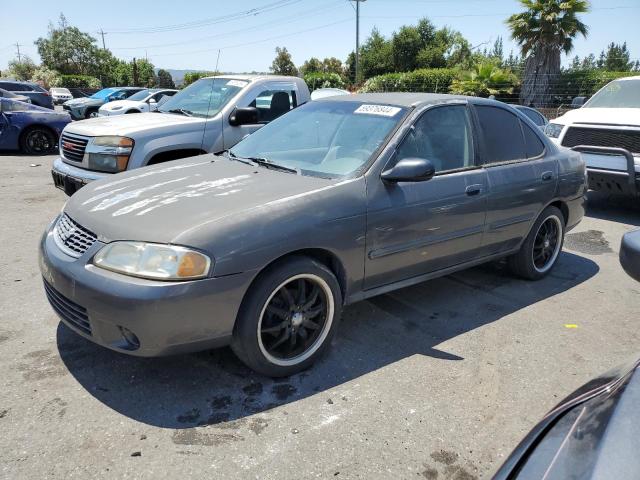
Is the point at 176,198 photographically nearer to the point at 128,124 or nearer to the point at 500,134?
the point at 500,134

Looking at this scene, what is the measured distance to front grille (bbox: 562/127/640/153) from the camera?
6766 mm

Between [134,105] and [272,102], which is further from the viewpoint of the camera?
[134,105]

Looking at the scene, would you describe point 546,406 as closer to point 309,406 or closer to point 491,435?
point 491,435

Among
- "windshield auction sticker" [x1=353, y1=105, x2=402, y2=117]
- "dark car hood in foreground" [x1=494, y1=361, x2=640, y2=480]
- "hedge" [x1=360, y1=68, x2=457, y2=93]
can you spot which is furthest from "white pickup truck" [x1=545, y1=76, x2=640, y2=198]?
"hedge" [x1=360, y1=68, x2=457, y2=93]

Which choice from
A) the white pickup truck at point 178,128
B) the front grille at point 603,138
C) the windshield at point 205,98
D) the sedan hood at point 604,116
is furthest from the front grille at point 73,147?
the sedan hood at point 604,116

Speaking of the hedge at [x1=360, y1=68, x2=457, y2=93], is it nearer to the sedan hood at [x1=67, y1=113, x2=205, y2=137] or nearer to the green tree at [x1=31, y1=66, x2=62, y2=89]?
the sedan hood at [x1=67, y1=113, x2=205, y2=137]

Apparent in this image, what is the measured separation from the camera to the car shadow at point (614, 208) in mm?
7254

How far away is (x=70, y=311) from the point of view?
2.81 m

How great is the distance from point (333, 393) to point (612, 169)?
571 centimetres

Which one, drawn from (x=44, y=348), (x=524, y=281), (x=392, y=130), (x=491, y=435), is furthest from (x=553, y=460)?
(x=524, y=281)

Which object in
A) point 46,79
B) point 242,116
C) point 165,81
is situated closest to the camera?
point 242,116

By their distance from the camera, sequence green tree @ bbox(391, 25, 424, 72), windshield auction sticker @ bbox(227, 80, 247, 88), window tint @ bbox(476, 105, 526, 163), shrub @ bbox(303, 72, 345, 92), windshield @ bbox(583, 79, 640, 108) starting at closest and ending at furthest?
window tint @ bbox(476, 105, 526, 163)
windshield auction sticker @ bbox(227, 80, 247, 88)
windshield @ bbox(583, 79, 640, 108)
shrub @ bbox(303, 72, 345, 92)
green tree @ bbox(391, 25, 424, 72)

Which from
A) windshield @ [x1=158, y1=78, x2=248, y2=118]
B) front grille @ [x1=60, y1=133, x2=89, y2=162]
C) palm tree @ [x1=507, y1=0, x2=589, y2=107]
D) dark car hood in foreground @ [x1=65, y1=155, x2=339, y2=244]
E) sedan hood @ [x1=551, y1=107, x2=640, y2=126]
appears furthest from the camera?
palm tree @ [x1=507, y1=0, x2=589, y2=107]

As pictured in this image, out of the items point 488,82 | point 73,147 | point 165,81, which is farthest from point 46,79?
point 73,147
